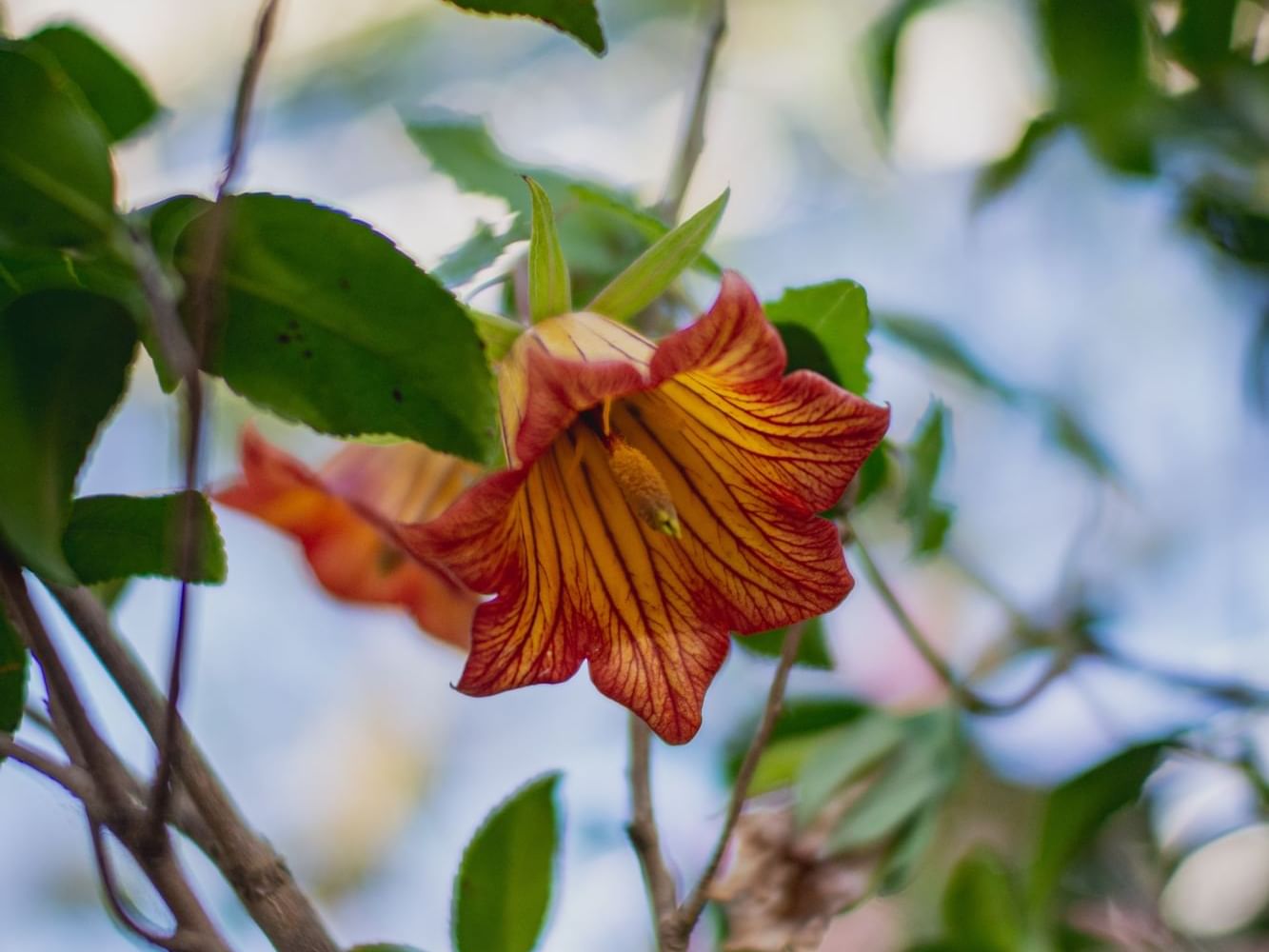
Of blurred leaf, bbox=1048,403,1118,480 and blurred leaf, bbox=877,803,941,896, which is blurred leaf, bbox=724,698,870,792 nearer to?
blurred leaf, bbox=877,803,941,896

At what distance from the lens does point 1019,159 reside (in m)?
1.25

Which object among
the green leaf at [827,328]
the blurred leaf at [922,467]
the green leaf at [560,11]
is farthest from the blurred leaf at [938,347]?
the green leaf at [560,11]

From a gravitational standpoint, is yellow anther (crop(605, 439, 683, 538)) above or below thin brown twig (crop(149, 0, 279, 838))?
below

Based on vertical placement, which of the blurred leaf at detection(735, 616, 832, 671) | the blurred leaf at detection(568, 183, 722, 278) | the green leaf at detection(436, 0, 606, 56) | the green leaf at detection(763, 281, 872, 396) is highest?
the green leaf at detection(436, 0, 606, 56)

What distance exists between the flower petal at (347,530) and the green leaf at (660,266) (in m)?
0.34

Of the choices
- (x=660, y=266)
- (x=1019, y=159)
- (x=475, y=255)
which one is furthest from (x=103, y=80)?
(x=1019, y=159)

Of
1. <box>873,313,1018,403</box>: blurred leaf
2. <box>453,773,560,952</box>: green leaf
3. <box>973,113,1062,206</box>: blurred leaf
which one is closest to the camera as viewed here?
<box>453,773,560,952</box>: green leaf

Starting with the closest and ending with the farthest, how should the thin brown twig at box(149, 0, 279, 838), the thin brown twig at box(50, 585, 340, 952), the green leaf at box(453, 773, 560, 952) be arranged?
the thin brown twig at box(149, 0, 279, 838)
the thin brown twig at box(50, 585, 340, 952)
the green leaf at box(453, 773, 560, 952)

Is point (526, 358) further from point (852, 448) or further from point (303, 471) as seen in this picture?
point (303, 471)

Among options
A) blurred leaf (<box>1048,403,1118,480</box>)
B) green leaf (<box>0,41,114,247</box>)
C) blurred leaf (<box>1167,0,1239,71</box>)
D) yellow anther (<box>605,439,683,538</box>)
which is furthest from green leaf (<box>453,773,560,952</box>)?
blurred leaf (<box>1167,0,1239,71</box>)

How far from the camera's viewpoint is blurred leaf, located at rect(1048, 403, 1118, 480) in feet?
4.08

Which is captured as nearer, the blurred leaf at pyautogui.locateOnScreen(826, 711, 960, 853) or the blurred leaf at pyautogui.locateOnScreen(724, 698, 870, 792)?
the blurred leaf at pyautogui.locateOnScreen(826, 711, 960, 853)

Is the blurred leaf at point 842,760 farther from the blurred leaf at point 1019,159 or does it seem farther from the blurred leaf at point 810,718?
the blurred leaf at point 1019,159

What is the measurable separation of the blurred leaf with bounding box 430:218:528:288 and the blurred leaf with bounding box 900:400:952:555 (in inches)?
11.1
